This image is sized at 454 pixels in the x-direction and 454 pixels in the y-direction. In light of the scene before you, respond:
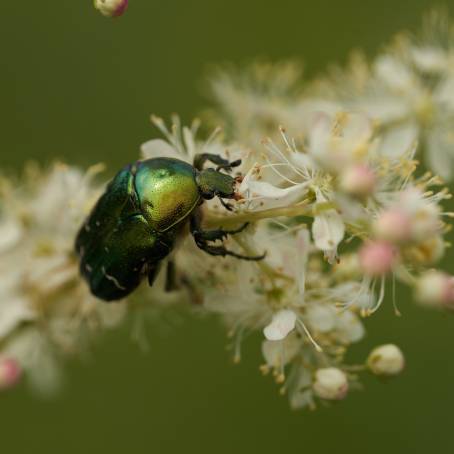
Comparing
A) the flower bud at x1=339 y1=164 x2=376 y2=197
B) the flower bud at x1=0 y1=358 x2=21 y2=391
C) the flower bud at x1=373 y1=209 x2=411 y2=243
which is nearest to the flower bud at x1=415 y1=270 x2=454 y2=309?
the flower bud at x1=373 y1=209 x2=411 y2=243

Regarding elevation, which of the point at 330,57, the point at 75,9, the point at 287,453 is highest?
the point at 75,9

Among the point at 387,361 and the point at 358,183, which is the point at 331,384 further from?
the point at 358,183

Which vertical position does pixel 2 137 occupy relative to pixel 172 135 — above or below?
below

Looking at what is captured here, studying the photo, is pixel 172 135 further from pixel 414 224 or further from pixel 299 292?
pixel 414 224

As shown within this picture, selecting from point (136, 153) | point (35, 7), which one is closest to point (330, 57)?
point (136, 153)

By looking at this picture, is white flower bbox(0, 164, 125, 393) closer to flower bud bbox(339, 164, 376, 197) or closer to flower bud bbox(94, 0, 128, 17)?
flower bud bbox(94, 0, 128, 17)


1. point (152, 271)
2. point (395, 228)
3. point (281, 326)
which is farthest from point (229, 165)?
point (395, 228)
